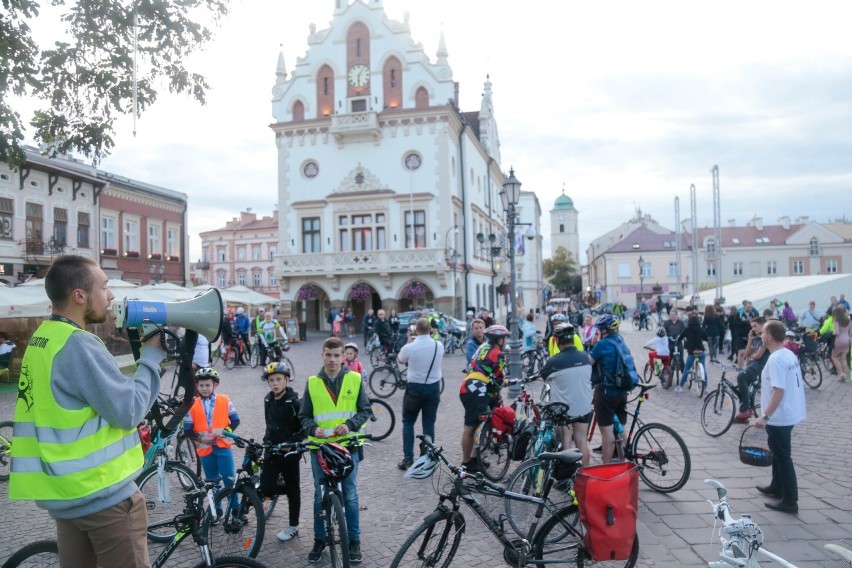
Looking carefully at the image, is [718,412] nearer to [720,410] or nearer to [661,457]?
[720,410]

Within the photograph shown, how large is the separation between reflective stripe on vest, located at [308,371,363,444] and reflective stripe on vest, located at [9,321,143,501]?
101 inches

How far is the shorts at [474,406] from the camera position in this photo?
6832 millimetres

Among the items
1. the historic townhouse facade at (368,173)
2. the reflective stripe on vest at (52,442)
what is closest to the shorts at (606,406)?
the reflective stripe on vest at (52,442)

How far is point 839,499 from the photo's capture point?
5.99 m

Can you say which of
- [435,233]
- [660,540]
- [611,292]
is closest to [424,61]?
[435,233]

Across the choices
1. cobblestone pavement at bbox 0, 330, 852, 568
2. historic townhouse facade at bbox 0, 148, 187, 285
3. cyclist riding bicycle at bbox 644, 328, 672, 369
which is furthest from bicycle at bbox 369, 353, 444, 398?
historic townhouse facade at bbox 0, 148, 187, 285

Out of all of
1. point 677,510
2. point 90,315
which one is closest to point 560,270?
point 677,510

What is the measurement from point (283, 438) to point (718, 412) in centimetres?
653

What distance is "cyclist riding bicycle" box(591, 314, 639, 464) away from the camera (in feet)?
21.4

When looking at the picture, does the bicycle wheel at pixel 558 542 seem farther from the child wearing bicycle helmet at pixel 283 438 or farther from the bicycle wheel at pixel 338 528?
the child wearing bicycle helmet at pixel 283 438

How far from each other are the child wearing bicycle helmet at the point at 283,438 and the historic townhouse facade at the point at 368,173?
2647cm

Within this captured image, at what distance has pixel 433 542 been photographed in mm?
4066

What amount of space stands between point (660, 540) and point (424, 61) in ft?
105

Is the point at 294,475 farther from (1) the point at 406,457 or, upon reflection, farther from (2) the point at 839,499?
(2) the point at 839,499
